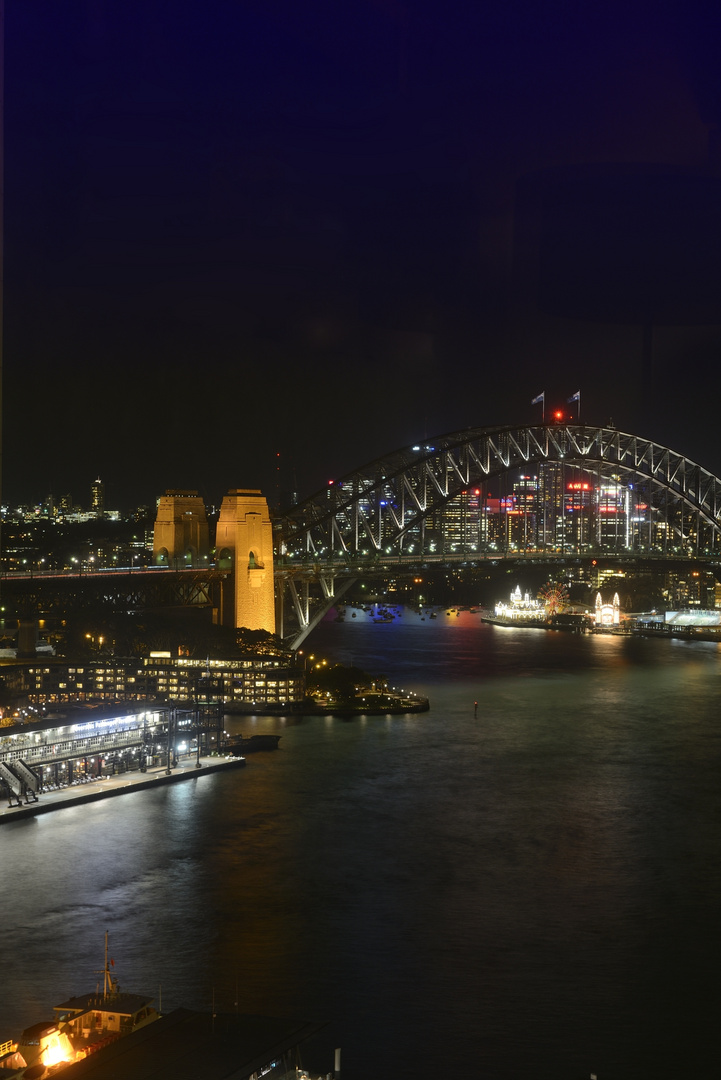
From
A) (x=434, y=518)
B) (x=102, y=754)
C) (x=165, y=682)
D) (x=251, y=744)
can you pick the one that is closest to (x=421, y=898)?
(x=102, y=754)

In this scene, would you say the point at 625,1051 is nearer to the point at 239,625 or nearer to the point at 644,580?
the point at 239,625

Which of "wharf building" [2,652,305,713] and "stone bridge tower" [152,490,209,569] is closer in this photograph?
"wharf building" [2,652,305,713]

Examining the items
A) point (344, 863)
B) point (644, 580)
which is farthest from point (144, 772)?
point (644, 580)

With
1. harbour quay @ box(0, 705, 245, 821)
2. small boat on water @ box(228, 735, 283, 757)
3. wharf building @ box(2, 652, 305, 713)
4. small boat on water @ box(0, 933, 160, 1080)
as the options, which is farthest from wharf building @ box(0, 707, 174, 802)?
small boat on water @ box(0, 933, 160, 1080)

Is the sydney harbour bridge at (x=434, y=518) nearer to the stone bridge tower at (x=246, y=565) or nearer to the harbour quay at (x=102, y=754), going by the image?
the stone bridge tower at (x=246, y=565)

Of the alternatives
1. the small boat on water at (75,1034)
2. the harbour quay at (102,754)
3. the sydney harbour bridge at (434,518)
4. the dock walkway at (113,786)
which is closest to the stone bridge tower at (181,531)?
Answer: the sydney harbour bridge at (434,518)

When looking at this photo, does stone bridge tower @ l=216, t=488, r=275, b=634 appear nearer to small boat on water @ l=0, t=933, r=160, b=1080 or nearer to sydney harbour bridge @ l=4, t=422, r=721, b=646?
sydney harbour bridge @ l=4, t=422, r=721, b=646
